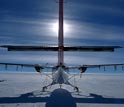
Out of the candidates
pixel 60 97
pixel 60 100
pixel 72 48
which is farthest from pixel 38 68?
pixel 60 100

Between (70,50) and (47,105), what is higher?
(70,50)

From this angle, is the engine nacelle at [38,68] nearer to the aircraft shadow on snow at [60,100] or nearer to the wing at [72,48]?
the wing at [72,48]

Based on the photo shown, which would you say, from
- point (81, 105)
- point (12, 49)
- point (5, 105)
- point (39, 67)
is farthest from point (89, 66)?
point (5, 105)

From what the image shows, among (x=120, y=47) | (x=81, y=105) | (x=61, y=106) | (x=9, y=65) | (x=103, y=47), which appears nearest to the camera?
(x=61, y=106)

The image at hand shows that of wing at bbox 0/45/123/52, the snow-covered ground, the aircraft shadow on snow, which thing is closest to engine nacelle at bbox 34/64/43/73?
the snow-covered ground

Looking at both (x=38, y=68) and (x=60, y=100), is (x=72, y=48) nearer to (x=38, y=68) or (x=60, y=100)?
(x=60, y=100)

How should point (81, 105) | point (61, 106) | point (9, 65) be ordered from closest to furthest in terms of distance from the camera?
point (61, 106) < point (81, 105) < point (9, 65)

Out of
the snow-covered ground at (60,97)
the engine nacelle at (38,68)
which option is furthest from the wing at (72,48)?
the engine nacelle at (38,68)

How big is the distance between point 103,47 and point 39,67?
9.72 m

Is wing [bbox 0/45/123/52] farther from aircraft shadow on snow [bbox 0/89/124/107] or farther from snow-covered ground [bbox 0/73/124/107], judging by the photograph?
aircraft shadow on snow [bbox 0/89/124/107]

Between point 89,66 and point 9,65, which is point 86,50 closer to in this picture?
point 89,66

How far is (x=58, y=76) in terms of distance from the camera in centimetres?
2805

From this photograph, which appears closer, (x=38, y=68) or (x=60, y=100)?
(x=60, y=100)

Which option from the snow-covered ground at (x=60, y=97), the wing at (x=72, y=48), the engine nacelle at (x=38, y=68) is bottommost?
the snow-covered ground at (x=60, y=97)
